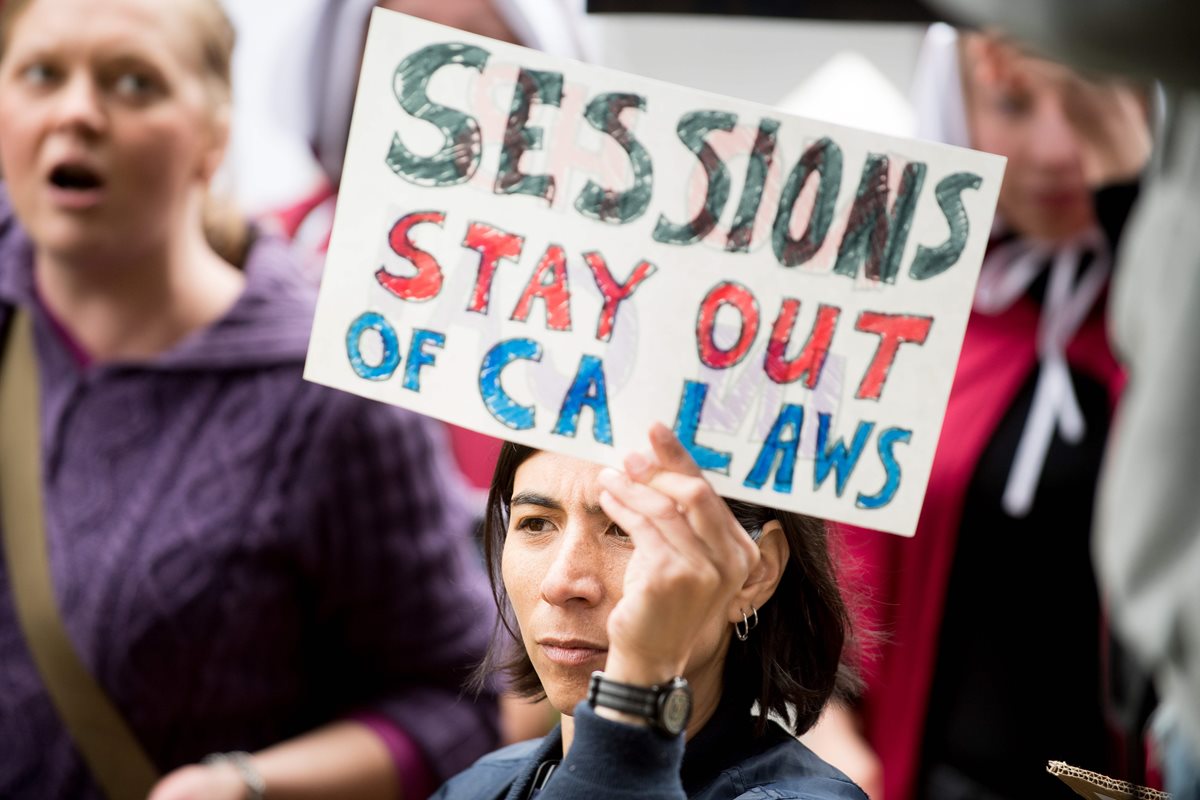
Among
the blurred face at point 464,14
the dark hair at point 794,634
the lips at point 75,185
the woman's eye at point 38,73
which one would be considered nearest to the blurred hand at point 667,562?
the dark hair at point 794,634

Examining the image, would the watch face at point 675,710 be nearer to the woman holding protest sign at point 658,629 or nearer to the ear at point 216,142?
the woman holding protest sign at point 658,629

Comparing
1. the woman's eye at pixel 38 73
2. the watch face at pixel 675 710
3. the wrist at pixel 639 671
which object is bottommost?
the watch face at pixel 675 710

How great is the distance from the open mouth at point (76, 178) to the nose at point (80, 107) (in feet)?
0.18

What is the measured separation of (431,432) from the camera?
275 centimetres

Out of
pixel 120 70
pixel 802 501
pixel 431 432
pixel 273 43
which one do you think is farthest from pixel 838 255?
pixel 273 43

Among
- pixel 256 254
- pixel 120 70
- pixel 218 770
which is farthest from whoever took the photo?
pixel 256 254

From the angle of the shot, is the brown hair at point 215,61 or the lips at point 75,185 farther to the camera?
the brown hair at point 215,61

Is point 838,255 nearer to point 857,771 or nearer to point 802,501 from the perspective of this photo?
point 802,501

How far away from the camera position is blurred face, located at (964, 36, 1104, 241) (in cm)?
342

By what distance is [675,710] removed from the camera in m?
1.57

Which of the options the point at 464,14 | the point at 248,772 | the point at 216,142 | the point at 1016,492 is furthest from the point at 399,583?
the point at 464,14

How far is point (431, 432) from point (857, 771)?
0.99m

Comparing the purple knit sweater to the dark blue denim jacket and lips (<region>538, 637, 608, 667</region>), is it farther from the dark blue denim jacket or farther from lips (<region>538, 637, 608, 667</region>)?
lips (<region>538, 637, 608, 667</region>)

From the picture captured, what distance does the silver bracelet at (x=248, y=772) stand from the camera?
2.47 meters
